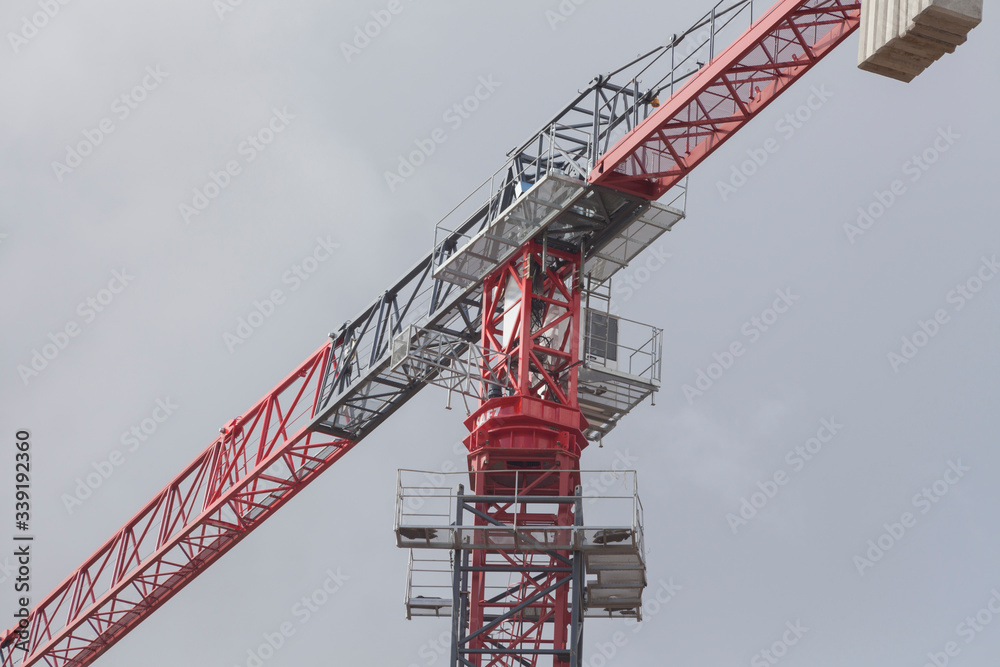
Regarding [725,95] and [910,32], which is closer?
Result: [910,32]

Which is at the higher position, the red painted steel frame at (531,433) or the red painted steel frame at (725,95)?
the red painted steel frame at (725,95)

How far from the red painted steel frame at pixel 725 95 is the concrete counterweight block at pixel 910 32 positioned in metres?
8.38

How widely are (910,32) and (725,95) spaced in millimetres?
10802

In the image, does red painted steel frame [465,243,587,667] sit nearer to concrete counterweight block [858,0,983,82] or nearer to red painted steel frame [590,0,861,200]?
red painted steel frame [590,0,861,200]

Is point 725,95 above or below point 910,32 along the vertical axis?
above

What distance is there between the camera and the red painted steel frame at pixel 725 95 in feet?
111

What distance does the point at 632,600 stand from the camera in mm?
36688

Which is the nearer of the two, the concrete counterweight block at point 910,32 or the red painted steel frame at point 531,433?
the concrete counterweight block at point 910,32

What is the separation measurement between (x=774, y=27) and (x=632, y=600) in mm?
11073

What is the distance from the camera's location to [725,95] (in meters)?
35.2

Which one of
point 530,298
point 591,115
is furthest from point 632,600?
point 591,115

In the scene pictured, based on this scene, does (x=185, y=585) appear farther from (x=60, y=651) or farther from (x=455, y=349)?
(x=455, y=349)

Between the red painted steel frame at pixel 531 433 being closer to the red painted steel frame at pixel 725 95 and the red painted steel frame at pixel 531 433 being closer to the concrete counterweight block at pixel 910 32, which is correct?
the red painted steel frame at pixel 725 95

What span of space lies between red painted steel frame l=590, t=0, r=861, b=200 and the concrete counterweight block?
27.5 ft
